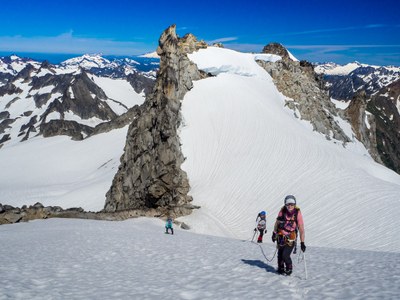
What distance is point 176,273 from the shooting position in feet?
42.0

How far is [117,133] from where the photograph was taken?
103 metres

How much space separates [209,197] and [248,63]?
34.2 m

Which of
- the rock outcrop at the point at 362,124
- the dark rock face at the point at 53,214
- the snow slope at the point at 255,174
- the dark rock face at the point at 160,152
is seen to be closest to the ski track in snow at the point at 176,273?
the dark rock face at the point at 53,214

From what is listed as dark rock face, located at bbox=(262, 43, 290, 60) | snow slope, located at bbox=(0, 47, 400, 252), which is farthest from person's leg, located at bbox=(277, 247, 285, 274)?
dark rock face, located at bbox=(262, 43, 290, 60)

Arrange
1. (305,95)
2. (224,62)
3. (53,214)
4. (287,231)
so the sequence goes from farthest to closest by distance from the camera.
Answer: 1. (305,95)
2. (224,62)
3. (53,214)
4. (287,231)

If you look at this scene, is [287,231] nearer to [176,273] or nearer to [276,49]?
[176,273]

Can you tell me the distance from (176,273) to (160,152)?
30.2m

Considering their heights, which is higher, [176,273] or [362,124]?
[362,124]

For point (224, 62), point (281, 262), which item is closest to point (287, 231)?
point (281, 262)

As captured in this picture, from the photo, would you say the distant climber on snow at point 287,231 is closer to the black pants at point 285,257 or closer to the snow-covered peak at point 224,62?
the black pants at point 285,257

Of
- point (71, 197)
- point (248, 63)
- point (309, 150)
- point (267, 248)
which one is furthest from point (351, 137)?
point (267, 248)

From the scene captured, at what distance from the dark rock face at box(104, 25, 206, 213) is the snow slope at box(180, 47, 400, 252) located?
2.11m

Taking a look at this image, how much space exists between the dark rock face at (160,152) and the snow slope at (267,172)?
211 cm

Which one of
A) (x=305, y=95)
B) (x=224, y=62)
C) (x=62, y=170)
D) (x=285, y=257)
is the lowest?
(x=285, y=257)
